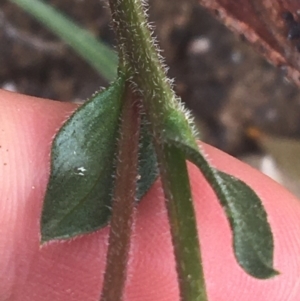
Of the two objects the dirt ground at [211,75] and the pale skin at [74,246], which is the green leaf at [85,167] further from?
the dirt ground at [211,75]

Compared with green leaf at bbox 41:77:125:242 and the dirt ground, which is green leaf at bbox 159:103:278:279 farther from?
the dirt ground

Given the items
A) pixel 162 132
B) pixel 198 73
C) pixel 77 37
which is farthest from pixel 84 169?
pixel 198 73

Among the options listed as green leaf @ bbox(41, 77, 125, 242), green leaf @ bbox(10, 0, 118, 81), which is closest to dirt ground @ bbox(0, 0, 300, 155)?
green leaf @ bbox(10, 0, 118, 81)

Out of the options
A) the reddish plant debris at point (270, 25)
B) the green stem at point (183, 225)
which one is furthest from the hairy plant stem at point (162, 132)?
the reddish plant debris at point (270, 25)

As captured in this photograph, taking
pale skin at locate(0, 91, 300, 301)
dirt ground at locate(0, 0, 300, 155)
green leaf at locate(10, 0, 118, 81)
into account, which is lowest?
pale skin at locate(0, 91, 300, 301)

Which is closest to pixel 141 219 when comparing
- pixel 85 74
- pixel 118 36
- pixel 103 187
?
pixel 103 187

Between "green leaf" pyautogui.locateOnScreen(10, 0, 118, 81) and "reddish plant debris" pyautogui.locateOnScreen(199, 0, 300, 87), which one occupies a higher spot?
"reddish plant debris" pyautogui.locateOnScreen(199, 0, 300, 87)

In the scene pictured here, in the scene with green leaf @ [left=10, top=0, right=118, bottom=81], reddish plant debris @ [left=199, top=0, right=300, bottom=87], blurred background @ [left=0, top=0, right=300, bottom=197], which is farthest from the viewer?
blurred background @ [left=0, top=0, right=300, bottom=197]
